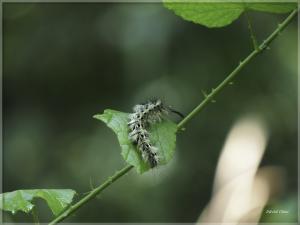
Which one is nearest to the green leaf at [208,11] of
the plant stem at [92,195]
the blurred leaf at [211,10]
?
the blurred leaf at [211,10]

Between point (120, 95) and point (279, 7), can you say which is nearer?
point (279, 7)

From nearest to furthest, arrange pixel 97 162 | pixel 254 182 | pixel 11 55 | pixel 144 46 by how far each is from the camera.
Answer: pixel 254 182, pixel 144 46, pixel 97 162, pixel 11 55

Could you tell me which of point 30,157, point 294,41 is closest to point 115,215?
point 30,157

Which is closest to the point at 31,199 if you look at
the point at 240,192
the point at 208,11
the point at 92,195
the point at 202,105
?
the point at 92,195

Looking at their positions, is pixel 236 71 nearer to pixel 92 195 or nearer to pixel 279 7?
pixel 279 7

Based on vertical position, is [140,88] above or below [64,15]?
below

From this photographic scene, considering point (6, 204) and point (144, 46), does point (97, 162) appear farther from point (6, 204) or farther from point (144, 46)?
point (6, 204)

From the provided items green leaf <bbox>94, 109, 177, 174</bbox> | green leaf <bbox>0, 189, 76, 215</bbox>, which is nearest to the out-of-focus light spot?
green leaf <bbox>94, 109, 177, 174</bbox>
